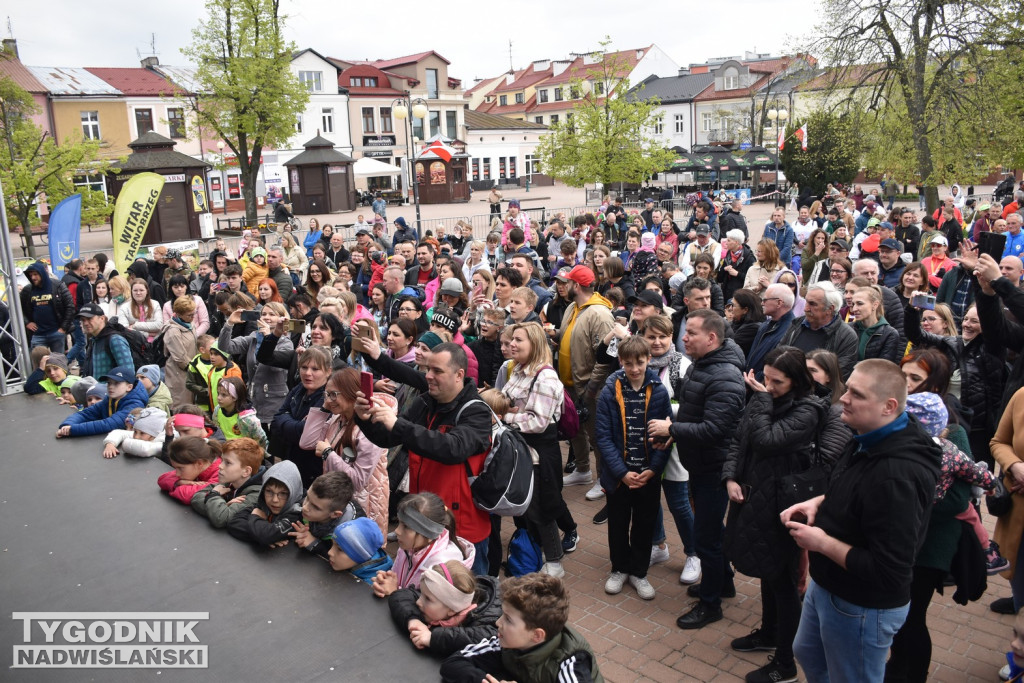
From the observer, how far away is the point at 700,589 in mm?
4926

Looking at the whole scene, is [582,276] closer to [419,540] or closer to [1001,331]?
[1001,331]

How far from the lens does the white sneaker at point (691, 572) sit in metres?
5.33

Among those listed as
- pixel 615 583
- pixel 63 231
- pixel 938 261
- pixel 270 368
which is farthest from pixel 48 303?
pixel 938 261

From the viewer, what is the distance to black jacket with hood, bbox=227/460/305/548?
12.6 feet

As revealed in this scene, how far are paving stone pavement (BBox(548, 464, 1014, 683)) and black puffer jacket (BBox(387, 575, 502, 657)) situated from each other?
134 centimetres

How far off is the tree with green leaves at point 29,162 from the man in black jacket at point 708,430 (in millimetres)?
23307

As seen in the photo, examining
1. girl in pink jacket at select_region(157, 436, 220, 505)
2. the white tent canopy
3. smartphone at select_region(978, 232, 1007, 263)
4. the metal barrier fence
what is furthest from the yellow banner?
the white tent canopy

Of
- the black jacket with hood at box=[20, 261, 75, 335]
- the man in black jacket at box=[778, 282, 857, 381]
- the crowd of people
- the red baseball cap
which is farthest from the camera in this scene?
the black jacket with hood at box=[20, 261, 75, 335]

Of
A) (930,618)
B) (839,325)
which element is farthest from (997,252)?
(930,618)

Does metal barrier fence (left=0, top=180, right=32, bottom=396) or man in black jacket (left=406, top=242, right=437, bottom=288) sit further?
man in black jacket (left=406, top=242, right=437, bottom=288)

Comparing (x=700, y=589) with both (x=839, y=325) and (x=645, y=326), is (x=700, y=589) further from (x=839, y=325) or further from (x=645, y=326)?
(x=839, y=325)

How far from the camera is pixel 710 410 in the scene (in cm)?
464

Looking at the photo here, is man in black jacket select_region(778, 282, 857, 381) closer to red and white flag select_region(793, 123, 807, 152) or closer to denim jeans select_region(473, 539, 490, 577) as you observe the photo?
denim jeans select_region(473, 539, 490, 577)

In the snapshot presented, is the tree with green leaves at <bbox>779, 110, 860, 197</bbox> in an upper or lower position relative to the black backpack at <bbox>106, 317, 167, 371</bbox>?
upper
